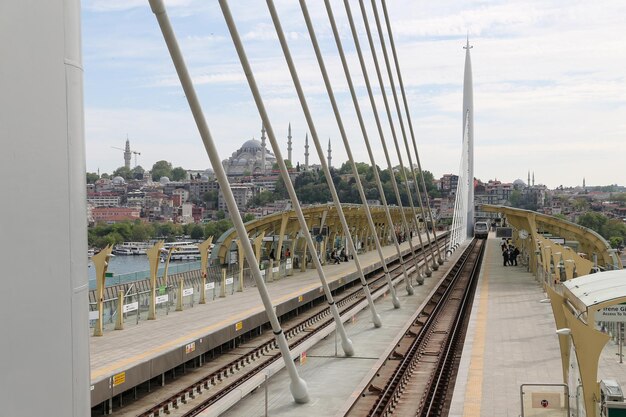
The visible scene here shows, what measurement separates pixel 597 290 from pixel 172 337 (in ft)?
30.9

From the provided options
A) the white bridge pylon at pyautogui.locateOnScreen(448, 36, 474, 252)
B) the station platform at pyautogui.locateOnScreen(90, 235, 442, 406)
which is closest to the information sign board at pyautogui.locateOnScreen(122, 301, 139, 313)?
the station platform at pyautogui.locateOnScreen(90, 235, 442, 406)

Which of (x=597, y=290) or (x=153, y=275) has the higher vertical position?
(x=597, y=290)

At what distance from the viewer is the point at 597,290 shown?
31.4 feet

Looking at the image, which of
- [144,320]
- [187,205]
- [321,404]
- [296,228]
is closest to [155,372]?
[321,404]

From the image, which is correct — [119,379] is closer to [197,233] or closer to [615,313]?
[615,313]

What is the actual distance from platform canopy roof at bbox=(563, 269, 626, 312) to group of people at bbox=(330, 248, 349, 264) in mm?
30208

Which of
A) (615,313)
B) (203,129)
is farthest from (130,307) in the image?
(615,313)

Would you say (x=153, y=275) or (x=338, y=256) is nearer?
(x=153, y=275)

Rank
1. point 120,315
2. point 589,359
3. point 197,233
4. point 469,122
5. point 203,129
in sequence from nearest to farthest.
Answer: point 589,359 → point 203,129 → point 120,315 → point 469,122 → point 197,233

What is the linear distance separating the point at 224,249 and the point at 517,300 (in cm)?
1266

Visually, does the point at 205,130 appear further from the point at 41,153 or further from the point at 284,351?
the point at 41,153

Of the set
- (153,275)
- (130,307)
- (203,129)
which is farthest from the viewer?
(153,275)

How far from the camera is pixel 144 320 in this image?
18703 millimetres

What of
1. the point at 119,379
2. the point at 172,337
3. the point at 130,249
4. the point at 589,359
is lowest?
the point at 130,249
